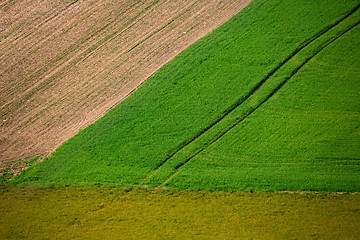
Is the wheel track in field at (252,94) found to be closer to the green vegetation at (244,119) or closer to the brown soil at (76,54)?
the green vegetation at (244,119)

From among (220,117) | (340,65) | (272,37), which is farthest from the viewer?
(272,37)

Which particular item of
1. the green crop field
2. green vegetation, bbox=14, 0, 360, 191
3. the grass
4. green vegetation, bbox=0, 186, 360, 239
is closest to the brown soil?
the green crop field

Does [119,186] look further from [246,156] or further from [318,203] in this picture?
[318,203]

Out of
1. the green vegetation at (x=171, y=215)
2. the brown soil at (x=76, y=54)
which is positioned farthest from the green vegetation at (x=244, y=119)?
the brown soil at (x=76, y=54)

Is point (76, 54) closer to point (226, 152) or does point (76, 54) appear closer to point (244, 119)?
point (244, 119)

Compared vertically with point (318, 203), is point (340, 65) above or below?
above

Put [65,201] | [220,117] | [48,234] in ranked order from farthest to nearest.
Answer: [220,117], [65,201], [48,234]

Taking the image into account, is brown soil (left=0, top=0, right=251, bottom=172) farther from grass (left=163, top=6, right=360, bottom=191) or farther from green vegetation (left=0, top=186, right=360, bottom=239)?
grass (left=163, top=6, right=360, bottom=191)

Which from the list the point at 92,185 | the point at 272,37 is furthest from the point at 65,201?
the point at 272,37
